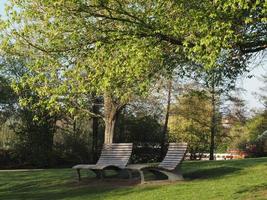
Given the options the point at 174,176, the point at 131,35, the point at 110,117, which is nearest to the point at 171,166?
the point at 174,176

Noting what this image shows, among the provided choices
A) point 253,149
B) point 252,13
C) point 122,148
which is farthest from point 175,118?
point 252,13

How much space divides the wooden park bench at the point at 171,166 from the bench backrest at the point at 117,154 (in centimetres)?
76

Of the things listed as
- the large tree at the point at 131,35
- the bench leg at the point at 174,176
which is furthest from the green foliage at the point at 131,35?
the bench leg at the point at 174,176

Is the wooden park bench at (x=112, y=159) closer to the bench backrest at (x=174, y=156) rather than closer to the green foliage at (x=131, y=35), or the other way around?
the bench backrest at (x=174, y=156)

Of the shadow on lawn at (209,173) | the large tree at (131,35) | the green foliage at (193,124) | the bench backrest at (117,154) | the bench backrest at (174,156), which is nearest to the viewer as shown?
the large tree at (131,35)

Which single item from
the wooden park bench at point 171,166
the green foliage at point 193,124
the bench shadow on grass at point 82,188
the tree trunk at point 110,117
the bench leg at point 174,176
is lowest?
the bench shadow on grass at point 82,188

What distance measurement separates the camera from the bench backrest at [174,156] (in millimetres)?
14445

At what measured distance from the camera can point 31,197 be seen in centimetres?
1298

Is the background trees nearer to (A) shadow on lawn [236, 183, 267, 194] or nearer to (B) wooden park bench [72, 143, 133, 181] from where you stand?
(A) shadow on lawn [236, 183, 267, 194]

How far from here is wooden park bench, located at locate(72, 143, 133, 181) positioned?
51.0 ft

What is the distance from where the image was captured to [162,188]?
12.7 m

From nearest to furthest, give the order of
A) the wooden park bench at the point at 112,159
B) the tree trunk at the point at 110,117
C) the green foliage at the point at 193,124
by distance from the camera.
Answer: the wooden park bench at the point at 112,159 < the tree trunk at the point at 110,117 < the green foliage at the point at 193,124

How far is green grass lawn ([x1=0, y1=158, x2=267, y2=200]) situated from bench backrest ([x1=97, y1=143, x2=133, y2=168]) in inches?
26.2

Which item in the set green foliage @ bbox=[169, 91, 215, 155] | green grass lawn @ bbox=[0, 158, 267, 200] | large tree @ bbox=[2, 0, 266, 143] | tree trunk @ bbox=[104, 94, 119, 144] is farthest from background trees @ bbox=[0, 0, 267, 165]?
green foliage @ bbox=[169, 91, 215, 155]
